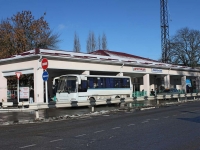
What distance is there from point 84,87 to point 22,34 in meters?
18.4

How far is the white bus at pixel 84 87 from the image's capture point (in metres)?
23.7

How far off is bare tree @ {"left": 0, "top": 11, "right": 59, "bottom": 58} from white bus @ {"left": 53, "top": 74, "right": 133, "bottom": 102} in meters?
16.4

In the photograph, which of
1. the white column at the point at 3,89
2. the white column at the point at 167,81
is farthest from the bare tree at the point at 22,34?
the white column at the point at 167,81

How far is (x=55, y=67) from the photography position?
27.0m

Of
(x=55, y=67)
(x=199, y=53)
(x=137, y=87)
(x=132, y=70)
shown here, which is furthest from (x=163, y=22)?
(x=55, y=67)

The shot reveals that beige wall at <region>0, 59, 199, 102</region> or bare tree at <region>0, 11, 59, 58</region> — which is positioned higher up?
bare tree at <region>0, 11, 59, 58</region>

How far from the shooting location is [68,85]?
2394 centimetres

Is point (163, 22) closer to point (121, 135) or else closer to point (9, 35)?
point (9, 35)

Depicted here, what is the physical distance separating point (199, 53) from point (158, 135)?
61355 mm

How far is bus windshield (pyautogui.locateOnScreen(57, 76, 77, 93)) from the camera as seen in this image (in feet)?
78.0

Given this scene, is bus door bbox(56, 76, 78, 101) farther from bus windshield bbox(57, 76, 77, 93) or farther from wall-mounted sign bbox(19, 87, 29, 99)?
wall-mounted sign bbox(19, 87, 29, 99)

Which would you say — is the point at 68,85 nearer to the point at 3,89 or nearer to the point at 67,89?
the point at 67,89

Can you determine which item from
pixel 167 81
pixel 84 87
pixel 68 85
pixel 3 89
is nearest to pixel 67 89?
pixel 68 85

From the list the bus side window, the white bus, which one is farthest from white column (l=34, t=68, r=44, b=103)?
the bus side window
